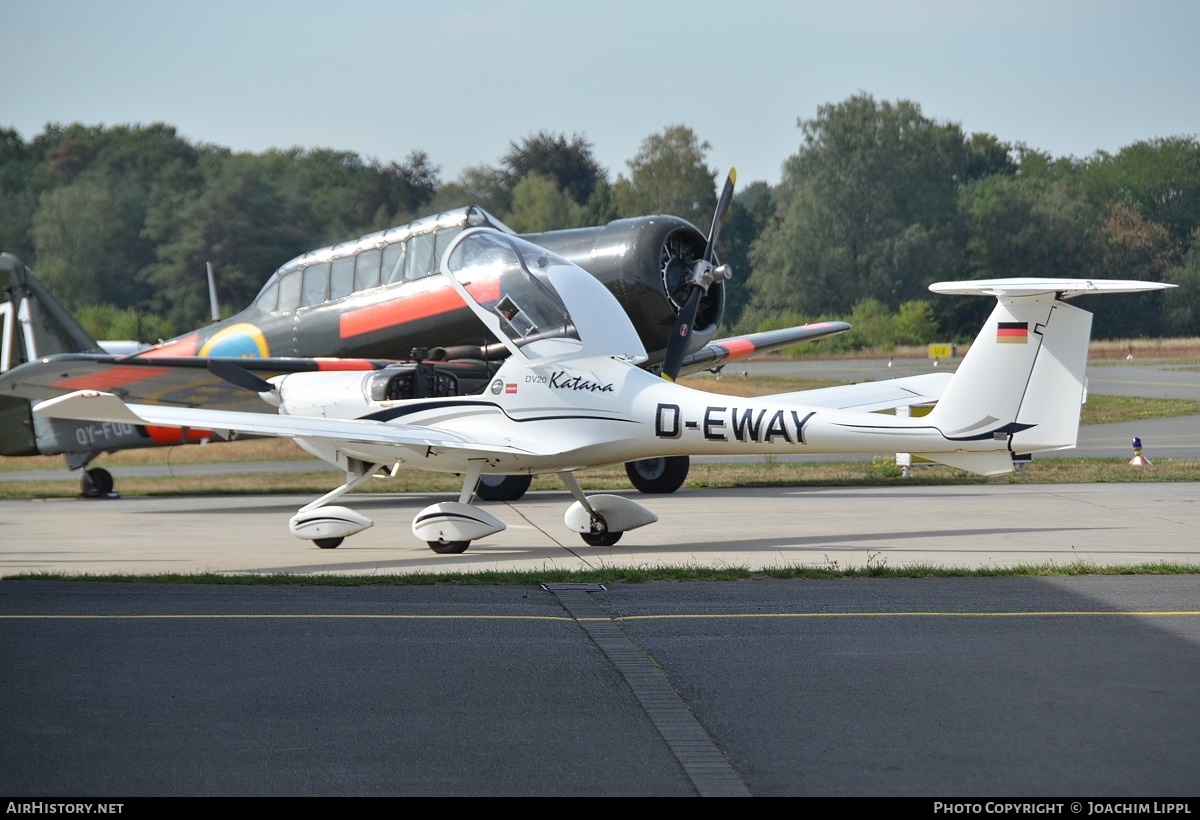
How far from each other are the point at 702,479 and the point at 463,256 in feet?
23.3

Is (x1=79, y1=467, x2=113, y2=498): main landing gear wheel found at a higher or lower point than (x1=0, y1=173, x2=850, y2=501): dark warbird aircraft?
lower

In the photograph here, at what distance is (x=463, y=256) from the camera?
12039 mm

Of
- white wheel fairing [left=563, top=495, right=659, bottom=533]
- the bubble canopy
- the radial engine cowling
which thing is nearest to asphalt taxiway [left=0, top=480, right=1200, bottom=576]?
white wheel fairing [left=563, top=495, right=659, bottom=533]

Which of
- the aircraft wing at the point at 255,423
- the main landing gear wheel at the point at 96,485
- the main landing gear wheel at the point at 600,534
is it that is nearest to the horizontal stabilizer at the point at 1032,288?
the main landing gear wheel at the point at 600,534

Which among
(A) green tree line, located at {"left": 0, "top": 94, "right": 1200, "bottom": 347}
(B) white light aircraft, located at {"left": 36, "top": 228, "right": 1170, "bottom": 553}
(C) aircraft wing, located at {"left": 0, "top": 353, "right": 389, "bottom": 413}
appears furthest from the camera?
(A) green tree line, located at {"left": 0, "top": 94, "right": 1200, "bottom": 347}

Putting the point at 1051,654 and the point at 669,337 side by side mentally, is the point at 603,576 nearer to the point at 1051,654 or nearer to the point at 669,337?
the point at 1051,654

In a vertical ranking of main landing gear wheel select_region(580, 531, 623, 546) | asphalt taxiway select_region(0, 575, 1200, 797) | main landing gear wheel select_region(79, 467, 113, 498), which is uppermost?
asphalt taxiway select_region(0, 575, 1200, 797)

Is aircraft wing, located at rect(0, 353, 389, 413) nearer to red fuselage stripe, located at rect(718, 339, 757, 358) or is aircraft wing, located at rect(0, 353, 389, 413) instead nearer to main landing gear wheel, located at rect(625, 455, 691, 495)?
main landing gear wheel, located at rect(625, 455, 691, 495)

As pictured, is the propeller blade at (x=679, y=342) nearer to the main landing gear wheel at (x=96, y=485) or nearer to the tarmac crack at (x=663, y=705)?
the tarmac crack at (x=663, y=705)

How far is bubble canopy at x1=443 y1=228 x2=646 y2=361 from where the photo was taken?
442 inches

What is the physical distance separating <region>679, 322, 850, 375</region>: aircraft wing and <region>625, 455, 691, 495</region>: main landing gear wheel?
6.33 feet

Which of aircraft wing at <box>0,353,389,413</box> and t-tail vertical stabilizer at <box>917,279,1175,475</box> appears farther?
aircraft wing at <box>0,353,389,413</box>

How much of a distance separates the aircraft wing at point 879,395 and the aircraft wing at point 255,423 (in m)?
3.80

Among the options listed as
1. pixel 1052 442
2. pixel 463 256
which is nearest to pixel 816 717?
pixel 1052 442
